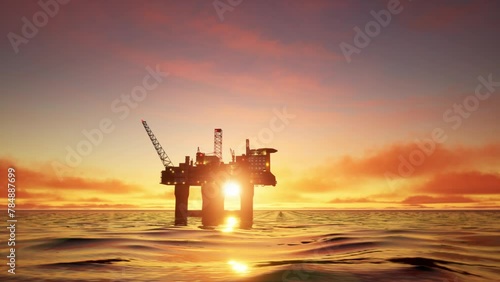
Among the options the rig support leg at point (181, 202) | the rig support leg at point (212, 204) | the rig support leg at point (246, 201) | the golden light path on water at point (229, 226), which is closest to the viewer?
the golden light path on water at point (229, 226)

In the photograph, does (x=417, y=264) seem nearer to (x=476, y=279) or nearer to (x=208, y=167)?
(x=476, y=279)

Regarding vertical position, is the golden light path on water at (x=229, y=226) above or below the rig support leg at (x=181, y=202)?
below

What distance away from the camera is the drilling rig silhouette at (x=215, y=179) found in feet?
287

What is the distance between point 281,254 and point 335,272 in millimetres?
9693

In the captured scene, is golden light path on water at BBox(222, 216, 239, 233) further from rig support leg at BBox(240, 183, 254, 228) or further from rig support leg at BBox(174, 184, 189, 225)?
rig support leg at BBox(174, 184, 189, 225)

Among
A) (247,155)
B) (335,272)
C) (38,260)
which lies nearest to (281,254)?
(335,272)

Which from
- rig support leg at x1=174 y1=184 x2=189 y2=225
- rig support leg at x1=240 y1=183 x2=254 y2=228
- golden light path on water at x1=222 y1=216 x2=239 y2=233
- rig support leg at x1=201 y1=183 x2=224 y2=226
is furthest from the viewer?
rig support leg at x1=201 y1=183 x2=224 y2=226

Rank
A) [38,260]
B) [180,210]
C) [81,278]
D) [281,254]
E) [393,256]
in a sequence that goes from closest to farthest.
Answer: [81,278]
[38,260]
[393,256]
[281,254]
[180,210]

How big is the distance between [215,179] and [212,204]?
598cm

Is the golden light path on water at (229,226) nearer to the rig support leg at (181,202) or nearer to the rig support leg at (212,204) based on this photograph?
the rig support leg at (212,204)

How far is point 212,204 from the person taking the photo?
89.8 meters

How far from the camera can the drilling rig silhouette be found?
287ft

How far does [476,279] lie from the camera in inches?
773

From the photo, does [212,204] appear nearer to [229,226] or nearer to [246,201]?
[229,226]
